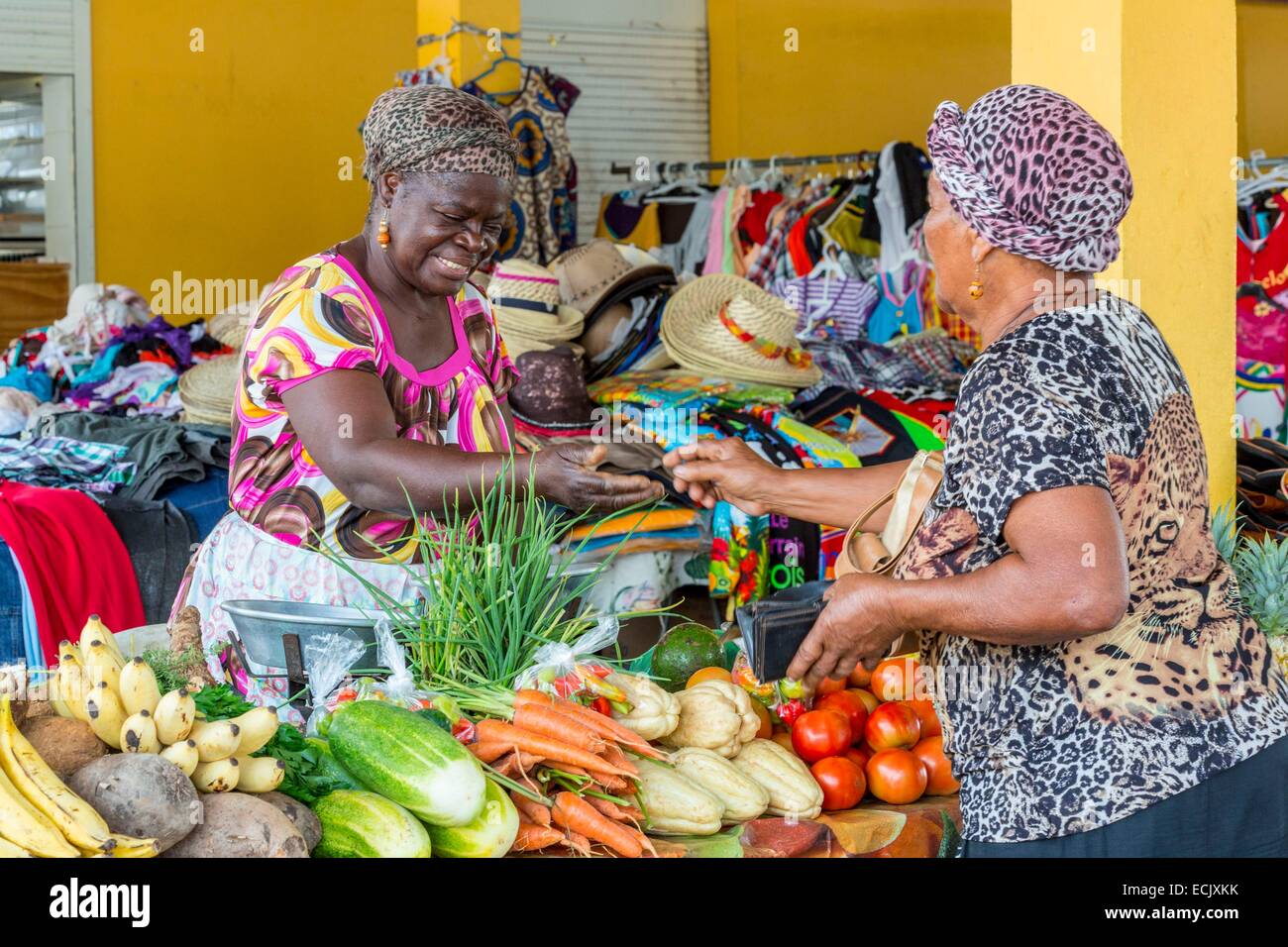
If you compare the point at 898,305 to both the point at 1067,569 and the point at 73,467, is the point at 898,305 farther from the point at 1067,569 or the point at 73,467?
the point at 1067,569

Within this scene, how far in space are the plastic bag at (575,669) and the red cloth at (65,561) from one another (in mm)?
2619

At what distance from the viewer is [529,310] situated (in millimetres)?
5277

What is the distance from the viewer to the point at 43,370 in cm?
630

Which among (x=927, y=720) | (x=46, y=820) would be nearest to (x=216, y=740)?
(x=46, y=820)

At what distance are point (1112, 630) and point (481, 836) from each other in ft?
2.92

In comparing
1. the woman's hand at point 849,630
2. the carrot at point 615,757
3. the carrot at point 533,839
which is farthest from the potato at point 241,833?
the woman's hand at point 849,630

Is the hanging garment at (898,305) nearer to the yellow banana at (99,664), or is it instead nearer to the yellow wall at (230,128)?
the yellow wall at (230,128)

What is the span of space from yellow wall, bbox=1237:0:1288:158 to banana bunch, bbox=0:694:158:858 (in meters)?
9.74

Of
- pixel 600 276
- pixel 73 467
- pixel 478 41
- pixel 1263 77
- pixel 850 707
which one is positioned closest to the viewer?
pixel 850 707

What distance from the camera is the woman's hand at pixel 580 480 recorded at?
8.33 ft

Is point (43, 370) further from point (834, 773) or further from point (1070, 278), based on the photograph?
point (1070, 278)

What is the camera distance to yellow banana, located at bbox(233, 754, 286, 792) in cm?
188
